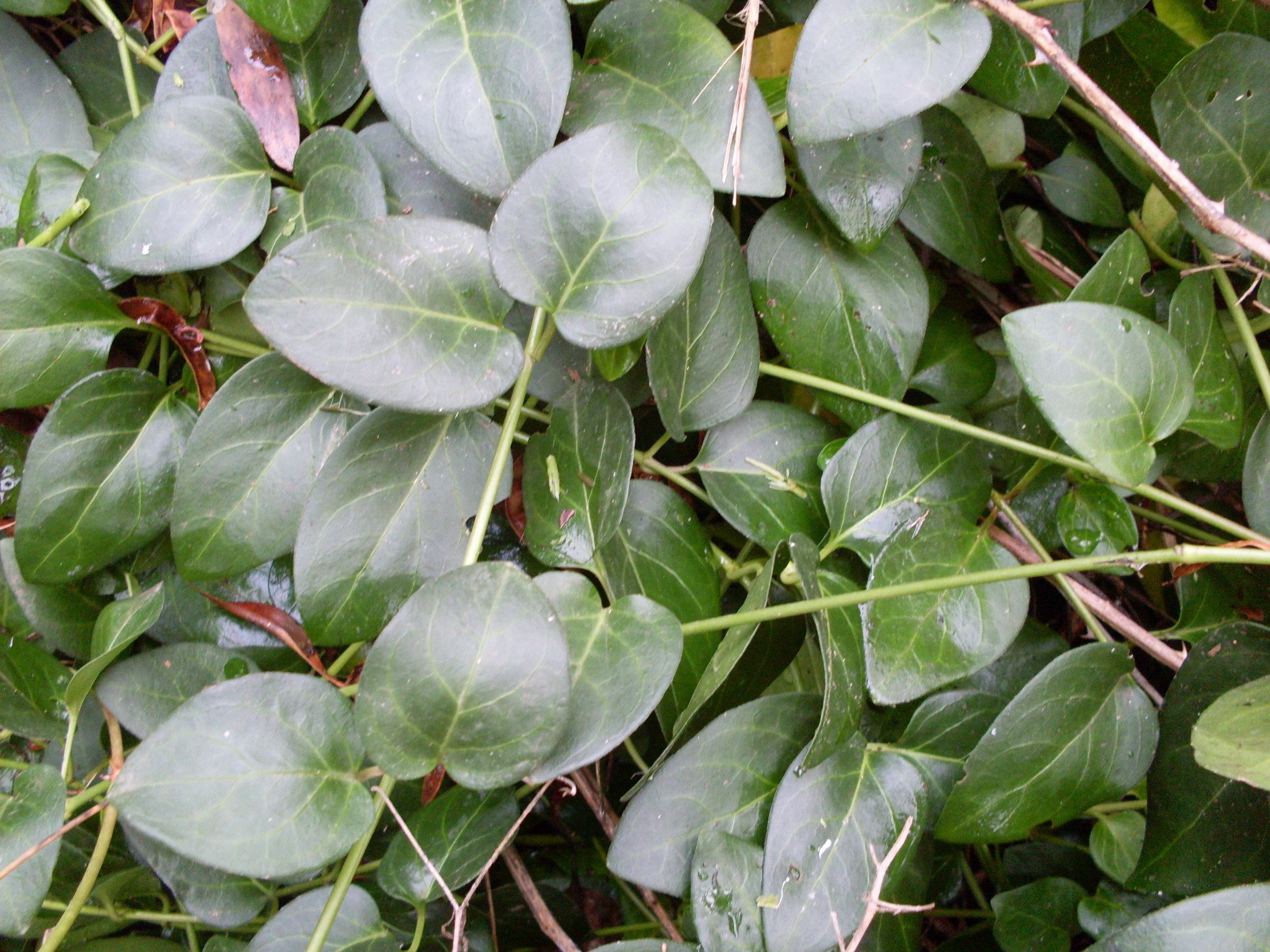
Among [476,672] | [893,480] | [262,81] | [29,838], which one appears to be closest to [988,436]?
[893,480]

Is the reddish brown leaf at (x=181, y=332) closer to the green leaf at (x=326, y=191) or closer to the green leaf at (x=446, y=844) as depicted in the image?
the green leaf at (x=326, y=191)

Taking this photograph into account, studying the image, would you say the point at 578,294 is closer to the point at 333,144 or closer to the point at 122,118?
the point at 333,144

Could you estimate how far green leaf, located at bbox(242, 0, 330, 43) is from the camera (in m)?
0.64

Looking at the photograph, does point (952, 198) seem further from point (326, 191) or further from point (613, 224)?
point (326, 191)

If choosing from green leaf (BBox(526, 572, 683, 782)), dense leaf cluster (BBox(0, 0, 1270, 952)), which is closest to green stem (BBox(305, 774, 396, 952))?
dense leaf cluster (BBox(0, 0, 1270, 952))

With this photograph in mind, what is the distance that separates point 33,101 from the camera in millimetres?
771

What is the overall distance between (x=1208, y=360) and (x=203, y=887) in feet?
3.20

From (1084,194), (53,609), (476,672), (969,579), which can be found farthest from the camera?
(1084,194)

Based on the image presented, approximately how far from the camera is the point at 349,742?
577 mm

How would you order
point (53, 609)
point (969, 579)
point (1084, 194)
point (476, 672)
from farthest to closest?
point (1084, 194), point (53, 609), point (969, 579), point (476, 672)

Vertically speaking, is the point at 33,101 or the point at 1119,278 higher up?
the point at 33,101

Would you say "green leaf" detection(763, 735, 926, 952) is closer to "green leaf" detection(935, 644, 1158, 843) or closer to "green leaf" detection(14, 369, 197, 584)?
"green leaf" detection(935, 644, 1158, 843)

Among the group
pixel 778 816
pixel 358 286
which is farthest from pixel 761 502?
pixel 358 286

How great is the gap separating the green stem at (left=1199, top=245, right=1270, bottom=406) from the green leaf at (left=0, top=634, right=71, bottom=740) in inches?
Result: 42.2
